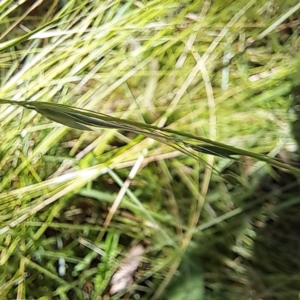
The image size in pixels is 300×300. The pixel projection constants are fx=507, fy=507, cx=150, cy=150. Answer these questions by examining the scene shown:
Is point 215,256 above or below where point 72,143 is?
below

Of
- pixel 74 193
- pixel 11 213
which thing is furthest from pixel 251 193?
pixel 11 213

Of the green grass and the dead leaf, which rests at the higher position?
the green grass

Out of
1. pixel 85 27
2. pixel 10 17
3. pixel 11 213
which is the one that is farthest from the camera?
pixel 10 17

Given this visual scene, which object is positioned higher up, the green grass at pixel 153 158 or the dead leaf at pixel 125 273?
the green grass at pixel 153 158

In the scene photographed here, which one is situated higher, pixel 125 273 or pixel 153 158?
pixel 153 158

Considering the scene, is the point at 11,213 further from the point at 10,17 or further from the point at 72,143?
the point at 10,17

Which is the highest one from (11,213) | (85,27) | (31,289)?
(85,27)

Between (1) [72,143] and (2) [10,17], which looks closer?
(1) [72,143]

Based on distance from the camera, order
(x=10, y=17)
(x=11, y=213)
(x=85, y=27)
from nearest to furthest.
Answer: (x=11, y=213), (x=85, y=27), (x=10, y=17)
